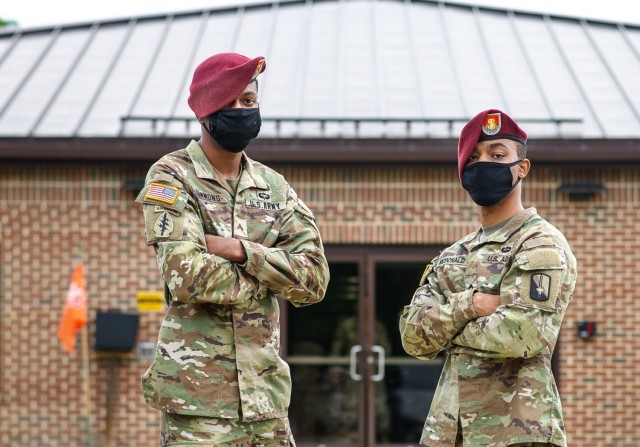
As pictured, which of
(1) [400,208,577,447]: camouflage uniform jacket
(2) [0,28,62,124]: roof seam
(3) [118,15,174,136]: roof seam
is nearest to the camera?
(1) [400,208,577,447]: camouflage uniform jacket

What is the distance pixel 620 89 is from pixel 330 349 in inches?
175

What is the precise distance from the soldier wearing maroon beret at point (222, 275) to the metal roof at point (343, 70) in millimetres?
5366

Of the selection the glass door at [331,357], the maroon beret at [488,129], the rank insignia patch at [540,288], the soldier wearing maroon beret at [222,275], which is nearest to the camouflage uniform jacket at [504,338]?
the rank insignia patch at [540,288]

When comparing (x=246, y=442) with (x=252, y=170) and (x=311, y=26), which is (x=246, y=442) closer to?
(x=252, y=170)

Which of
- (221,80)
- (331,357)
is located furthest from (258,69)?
(331,357)

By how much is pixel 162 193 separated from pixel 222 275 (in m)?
0.40

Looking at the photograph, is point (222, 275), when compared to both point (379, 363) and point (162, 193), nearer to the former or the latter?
point (162, 193)

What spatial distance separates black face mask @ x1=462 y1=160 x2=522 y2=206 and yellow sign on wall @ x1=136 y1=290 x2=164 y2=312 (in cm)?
571

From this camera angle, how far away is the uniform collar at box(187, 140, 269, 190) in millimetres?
3670

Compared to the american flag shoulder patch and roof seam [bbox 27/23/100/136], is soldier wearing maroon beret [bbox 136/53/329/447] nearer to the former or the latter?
the american flag shoulder patch

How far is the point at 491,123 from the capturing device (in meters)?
3.62

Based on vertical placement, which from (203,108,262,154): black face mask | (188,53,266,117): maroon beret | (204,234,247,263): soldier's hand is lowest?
(204,234,247,263): soldier's hand

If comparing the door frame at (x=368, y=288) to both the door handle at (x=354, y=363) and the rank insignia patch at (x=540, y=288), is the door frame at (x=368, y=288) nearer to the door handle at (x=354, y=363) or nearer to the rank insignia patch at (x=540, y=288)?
the door handle at (x=354, y=363)

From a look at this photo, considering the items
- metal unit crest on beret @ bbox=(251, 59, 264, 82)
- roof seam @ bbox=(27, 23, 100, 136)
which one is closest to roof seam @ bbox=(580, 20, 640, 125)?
roof seam @ bbox=(27, 23, 100, 136)
